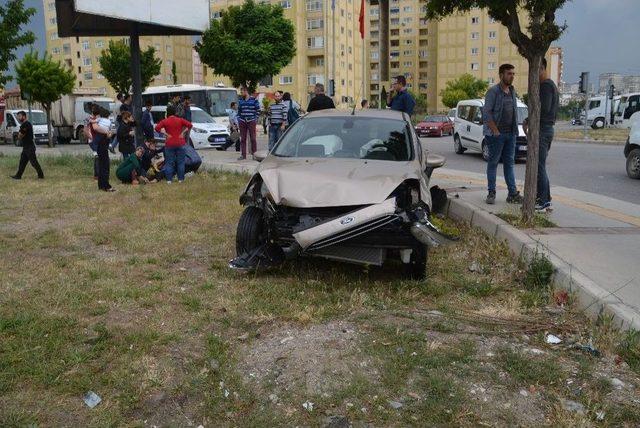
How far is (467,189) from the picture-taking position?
398 inches

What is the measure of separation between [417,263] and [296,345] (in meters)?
1.71

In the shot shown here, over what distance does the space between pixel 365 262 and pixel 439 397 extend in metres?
1.89

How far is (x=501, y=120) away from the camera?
814 centimetres

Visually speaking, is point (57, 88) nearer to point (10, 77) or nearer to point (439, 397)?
point (10, 77)

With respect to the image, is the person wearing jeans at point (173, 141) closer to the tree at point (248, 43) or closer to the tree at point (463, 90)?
the tree at point (248, 43)

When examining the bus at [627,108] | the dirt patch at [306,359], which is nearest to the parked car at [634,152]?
the dirt patch at [306,359]

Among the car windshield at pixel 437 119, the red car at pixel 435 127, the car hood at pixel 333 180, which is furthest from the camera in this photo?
the car windshield at pixel 437 119

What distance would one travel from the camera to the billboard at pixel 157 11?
41.2ft

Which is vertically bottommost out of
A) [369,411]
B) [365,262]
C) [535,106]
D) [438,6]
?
[369,411]

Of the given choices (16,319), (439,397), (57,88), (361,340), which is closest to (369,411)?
(439,397)

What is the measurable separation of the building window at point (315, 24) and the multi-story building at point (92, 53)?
21.2 m

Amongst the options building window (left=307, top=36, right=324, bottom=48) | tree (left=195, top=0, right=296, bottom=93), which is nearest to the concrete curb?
tree (left=195, top=0, right=296, bottom=93)

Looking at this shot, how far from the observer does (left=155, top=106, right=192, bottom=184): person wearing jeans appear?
11.8 m

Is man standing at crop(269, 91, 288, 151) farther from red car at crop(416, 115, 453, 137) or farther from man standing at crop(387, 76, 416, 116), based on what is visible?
red car at crop(416, 115, 453, 137)
